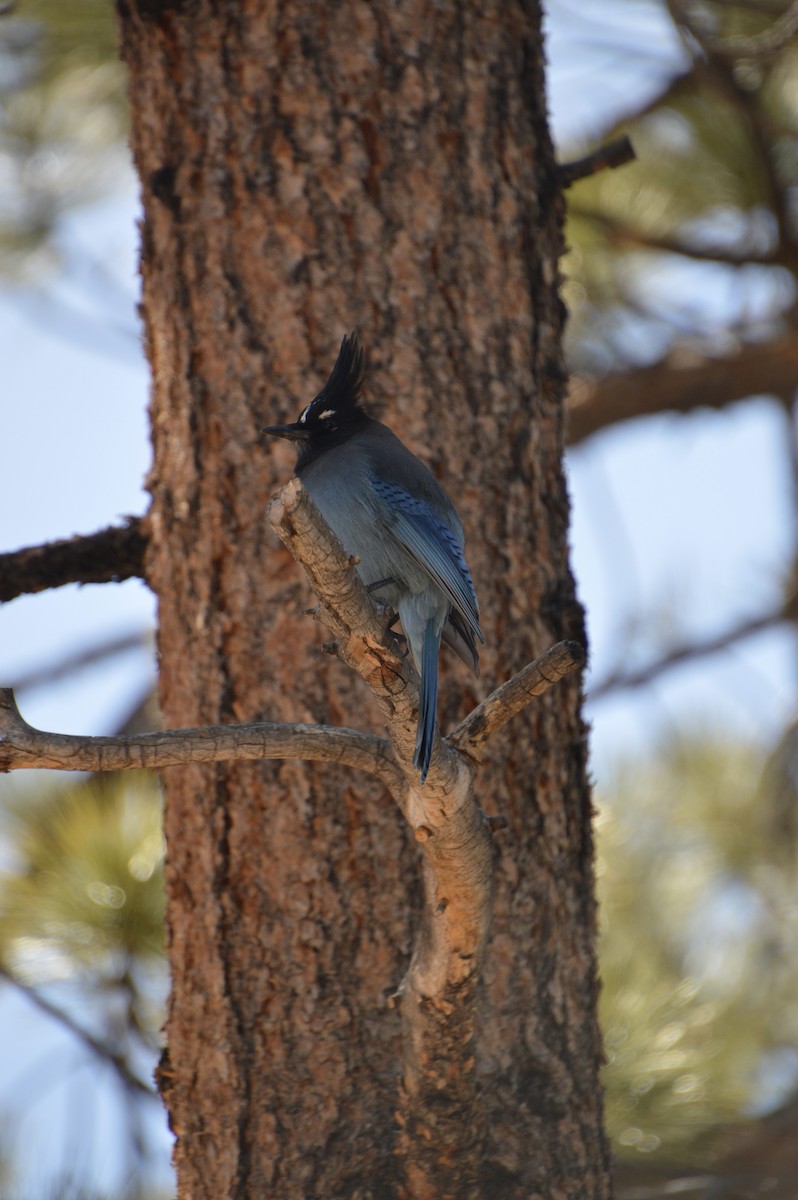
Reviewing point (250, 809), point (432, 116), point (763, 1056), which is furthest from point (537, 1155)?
point (763, 1056)

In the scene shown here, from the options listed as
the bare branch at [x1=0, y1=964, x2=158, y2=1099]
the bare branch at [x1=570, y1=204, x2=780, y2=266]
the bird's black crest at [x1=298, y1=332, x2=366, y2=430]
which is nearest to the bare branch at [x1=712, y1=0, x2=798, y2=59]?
the bare branch at [x1=570, y1=204, x2=780, y2=266]

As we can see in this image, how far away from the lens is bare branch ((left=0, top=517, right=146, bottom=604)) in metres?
2.65

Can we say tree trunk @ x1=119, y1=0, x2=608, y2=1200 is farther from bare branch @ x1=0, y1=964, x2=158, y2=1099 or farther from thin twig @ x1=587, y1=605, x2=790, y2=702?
thin twig @ x1=587, y1=605, x2=790, y2=702

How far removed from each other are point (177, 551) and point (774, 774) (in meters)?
3.13

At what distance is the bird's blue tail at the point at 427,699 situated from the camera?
6.20 feet

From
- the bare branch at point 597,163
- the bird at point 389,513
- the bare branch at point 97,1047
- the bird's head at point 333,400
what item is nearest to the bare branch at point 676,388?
the bare branch at point 597,163

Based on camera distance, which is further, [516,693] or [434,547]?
[434,547]

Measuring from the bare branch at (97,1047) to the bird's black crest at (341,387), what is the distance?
1.46 metres

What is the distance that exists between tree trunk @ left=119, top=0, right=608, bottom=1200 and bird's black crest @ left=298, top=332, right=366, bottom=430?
6cm

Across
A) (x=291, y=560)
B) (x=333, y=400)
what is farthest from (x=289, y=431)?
(x=291, y=560)

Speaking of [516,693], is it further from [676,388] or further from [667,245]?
[667,245]

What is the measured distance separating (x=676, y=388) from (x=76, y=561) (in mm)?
2246

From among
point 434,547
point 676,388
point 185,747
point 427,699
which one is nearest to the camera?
point 185,747

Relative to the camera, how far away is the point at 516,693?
1.87m
